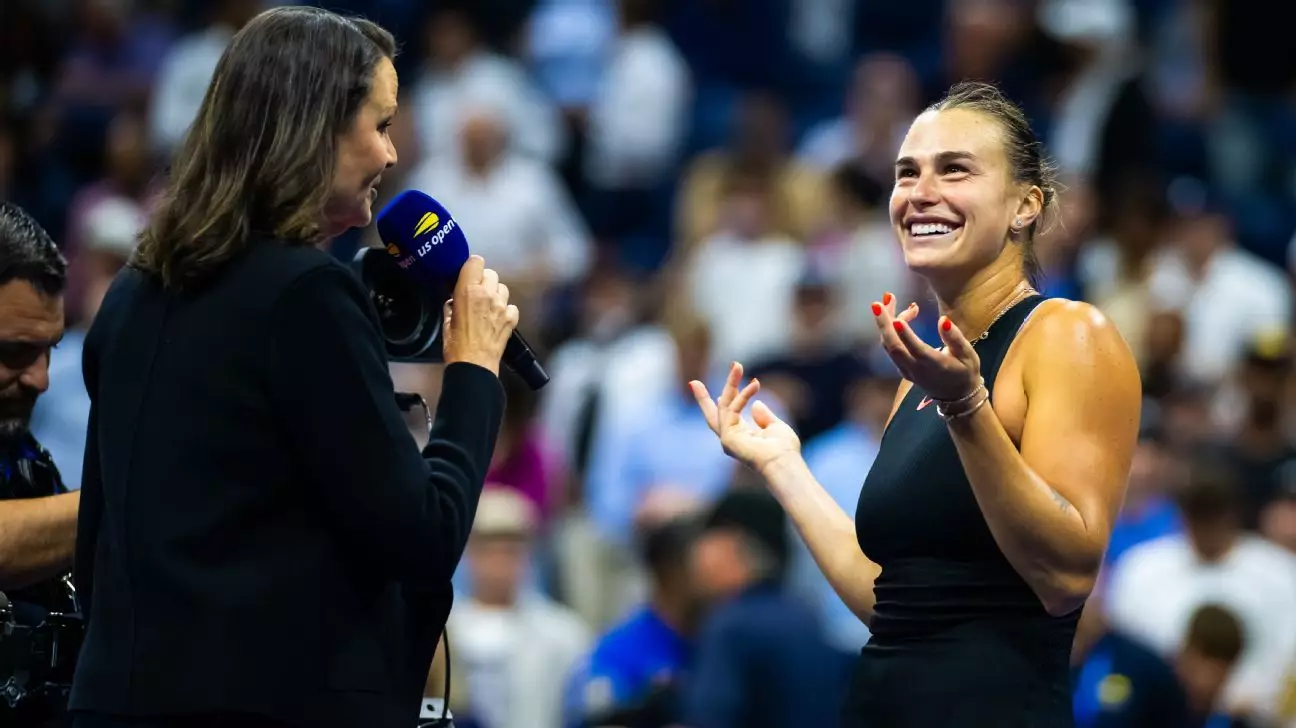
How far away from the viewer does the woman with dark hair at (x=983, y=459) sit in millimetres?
2857

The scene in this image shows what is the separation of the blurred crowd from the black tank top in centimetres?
297

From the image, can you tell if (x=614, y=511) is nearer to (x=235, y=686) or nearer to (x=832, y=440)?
(x=832, y=440)

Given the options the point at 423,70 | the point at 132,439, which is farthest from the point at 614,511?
the point at 132,439

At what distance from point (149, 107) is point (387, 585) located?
8361mm

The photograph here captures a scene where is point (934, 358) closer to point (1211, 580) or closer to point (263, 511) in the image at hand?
point (263, 511)

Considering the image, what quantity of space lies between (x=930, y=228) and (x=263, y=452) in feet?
→ 3.83

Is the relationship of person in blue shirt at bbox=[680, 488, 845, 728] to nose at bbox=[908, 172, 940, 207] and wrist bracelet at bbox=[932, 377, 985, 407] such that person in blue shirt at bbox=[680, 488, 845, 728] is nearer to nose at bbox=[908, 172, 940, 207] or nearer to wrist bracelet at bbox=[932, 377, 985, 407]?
nose at bbox=[908, 172, 940, 207]

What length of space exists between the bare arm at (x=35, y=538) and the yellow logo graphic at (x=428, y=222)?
2.31 ft

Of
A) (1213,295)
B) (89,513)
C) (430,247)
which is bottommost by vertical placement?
(1213,295)

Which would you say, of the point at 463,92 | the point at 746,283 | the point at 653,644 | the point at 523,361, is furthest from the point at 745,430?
the point at 463,92

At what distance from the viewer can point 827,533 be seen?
11.3 feet

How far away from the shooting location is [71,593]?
3.21 metres

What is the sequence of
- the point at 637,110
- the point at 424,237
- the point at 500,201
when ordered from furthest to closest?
the point at 637,110
the point at 500,201
the point at 424,237

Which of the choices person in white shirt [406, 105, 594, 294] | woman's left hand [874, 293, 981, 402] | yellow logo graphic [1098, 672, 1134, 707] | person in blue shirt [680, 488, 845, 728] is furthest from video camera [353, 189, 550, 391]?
person in white shirt [406, 105, 594, 294]
